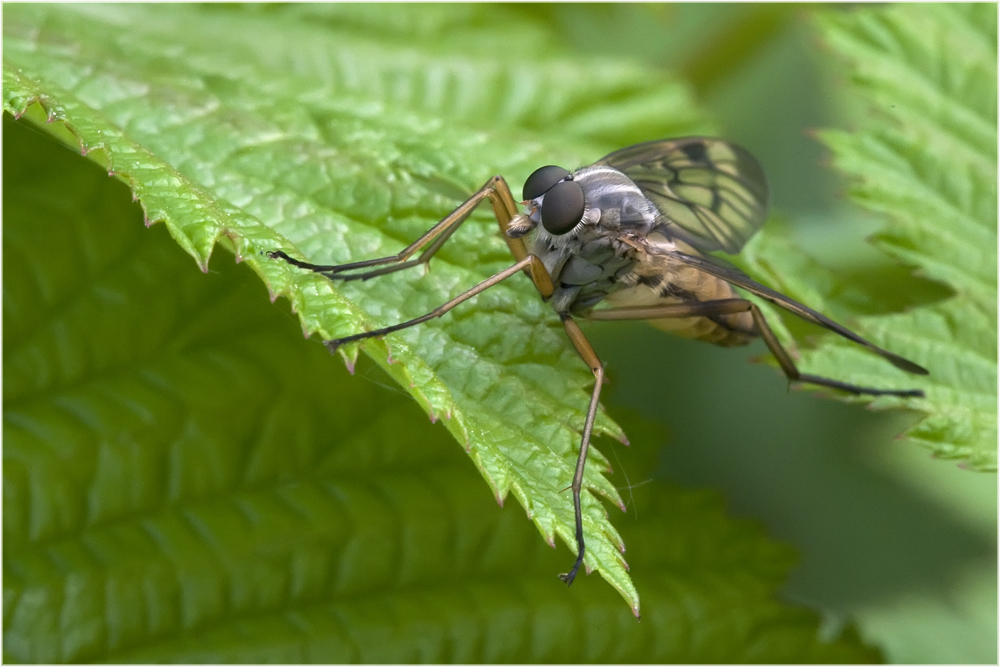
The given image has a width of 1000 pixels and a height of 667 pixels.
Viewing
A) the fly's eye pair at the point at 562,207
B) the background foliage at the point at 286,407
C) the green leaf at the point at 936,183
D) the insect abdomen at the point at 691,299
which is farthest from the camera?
the green leaf at the point at 936,183

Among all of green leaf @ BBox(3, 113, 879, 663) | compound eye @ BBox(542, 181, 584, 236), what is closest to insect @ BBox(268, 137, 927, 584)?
compound eye @ BBox(542, 181, 584, 236)

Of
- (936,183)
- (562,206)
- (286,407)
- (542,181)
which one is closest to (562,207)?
(562,206)

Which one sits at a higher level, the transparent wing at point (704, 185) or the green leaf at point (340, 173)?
the green leaf at point (340, 173)

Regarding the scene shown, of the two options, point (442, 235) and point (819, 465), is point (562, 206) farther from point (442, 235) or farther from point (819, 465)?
point (819, 465)

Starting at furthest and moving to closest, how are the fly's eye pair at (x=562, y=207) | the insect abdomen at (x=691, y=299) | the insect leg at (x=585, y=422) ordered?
the insect abdomen at (x=691, y=299)
the fly's eye pair at (x=562, y=207)
the insect leg at (x=585, y=422)

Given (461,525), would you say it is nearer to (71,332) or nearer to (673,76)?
(71,332)

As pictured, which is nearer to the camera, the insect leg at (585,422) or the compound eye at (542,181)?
the insect leg at (585,422)

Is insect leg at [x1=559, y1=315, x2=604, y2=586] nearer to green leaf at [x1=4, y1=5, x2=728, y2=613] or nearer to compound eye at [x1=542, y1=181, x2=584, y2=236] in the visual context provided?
green leaf at [x1=4, y1=5, x2=728, y2=613]

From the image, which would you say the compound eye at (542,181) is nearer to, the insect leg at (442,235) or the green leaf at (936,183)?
the insect leg at (442,235)

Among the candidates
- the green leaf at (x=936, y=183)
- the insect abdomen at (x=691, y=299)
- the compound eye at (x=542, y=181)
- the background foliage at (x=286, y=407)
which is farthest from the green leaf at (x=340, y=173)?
the green leaf at (x=936, y=183)
